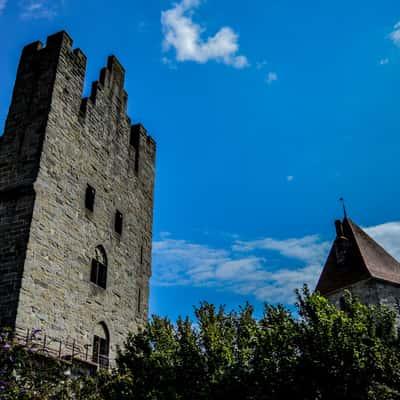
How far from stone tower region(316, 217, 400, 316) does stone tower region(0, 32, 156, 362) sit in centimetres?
1219

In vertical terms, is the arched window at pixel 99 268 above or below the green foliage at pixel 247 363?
above

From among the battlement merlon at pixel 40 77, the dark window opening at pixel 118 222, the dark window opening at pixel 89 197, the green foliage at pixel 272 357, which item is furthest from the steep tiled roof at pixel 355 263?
the battlement merlon at pixel 40 77

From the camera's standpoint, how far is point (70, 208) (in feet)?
50.2

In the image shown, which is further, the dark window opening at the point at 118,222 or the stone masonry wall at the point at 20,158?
the dark window opening at the point at 118,222

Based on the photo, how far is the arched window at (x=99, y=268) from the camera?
53.1ft

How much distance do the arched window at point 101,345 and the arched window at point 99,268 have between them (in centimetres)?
134

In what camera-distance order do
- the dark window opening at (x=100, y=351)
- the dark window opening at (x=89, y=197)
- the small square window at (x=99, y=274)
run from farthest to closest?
the dark window opening at (x=89, y=197)
the small square window at (x=99, y=274)
the dark window opening at (x=100, y=351)

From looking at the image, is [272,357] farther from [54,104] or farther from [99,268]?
[54,104]

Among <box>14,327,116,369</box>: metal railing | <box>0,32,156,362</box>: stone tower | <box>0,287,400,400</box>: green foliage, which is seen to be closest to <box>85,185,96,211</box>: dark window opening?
<box>0,32,156,362</box>: stone tower

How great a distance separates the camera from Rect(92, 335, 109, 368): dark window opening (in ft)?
50.5

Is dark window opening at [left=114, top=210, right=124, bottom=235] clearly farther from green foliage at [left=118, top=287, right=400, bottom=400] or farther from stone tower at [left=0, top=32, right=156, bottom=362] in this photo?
green foliage at [left=118, top=287, right=400, bottom=400]

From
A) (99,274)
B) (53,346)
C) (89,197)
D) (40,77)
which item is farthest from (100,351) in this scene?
(40,77)

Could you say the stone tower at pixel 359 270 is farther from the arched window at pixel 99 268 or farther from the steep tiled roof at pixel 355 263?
the arched window at pixel 99 268

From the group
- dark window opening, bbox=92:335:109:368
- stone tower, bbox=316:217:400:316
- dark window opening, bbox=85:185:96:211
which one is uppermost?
stone tower, bbox=316:217:400:316
